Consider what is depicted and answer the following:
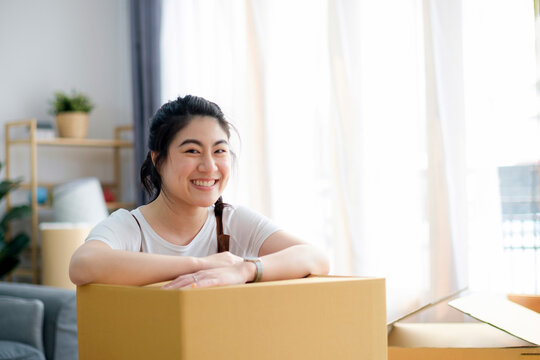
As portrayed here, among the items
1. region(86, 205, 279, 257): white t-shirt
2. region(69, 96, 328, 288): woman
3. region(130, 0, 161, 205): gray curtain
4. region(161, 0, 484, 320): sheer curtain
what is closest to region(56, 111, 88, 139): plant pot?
region(130, 0, 161, 205): gray curtain

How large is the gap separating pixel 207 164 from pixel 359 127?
178 centimetres

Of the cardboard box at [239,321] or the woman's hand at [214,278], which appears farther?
the woman's hand at [214,278]

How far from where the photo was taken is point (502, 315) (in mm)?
1232

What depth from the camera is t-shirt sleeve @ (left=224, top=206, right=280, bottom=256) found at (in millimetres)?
1373

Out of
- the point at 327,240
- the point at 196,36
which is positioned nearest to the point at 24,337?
the point at 327,240

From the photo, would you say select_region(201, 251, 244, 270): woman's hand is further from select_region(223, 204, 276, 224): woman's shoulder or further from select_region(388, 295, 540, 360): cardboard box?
select_region(388, 295, 540, 360): cardboard box

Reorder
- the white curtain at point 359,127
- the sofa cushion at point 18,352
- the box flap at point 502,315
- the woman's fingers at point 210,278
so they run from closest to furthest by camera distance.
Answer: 1. the woman's fingers at point 210,278
2. the box flap at point 502,315
3. the sofa cushion at point 18,352
4. the white curtain at point 359,127

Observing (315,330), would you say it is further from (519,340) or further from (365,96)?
(365,96)

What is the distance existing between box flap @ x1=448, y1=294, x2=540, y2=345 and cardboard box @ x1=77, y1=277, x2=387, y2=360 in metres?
0.34

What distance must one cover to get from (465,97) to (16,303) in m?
1.95

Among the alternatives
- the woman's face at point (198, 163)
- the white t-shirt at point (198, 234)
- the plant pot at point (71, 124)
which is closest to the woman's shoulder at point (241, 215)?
the white t-shirt at point (198, 234)

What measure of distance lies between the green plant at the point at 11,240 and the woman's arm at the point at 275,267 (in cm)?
311

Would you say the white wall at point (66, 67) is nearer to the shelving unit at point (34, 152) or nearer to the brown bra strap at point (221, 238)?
the shelving unit at point (34, 152)

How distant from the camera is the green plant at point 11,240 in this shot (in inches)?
158
